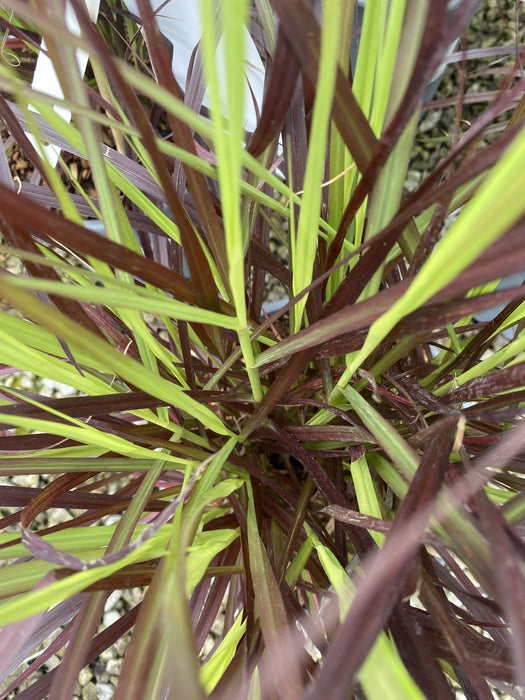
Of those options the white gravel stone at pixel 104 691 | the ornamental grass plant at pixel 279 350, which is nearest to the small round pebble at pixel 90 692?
the white gravel stone at pixel 104 691

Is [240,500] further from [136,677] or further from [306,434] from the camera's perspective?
[136,677]

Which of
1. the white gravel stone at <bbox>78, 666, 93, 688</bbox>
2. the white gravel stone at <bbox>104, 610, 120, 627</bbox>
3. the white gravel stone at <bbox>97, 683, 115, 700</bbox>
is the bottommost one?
the white gravel stone at <bbox>97, 683, 115, 700</bbox>

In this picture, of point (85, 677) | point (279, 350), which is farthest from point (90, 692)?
point (279, 350)

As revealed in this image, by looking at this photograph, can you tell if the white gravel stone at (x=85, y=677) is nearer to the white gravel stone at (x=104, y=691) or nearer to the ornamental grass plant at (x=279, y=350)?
the white gravel stone at (x=104, y=691)

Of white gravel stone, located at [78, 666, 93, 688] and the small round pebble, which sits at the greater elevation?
white gravel stone, located at [78, 666, 93, 688]

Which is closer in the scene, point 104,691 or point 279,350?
point 279,350

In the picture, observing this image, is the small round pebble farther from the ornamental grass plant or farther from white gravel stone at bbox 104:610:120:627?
the ornamental grass plant

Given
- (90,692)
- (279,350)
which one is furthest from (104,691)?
(279,350)

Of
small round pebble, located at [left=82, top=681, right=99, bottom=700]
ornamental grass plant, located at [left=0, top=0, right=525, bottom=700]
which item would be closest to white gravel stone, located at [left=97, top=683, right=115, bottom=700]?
small round pebble, located at [left=82, top=681, right=99, bottom=700]

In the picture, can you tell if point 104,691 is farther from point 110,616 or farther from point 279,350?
point 279,350

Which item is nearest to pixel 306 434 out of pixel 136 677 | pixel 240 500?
pixel 240 500
